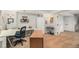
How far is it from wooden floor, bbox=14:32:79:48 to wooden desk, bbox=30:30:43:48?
7 cm

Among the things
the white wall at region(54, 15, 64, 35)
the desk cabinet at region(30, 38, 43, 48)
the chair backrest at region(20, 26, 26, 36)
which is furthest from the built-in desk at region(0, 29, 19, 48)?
the white wall at region(54, 15, 64, 35)

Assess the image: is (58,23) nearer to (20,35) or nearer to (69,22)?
(69,22)

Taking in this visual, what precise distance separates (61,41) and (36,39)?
1.48 feet

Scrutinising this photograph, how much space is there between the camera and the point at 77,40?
2.77m

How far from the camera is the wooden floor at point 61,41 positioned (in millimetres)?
2768

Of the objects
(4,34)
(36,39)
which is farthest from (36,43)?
(4,34)

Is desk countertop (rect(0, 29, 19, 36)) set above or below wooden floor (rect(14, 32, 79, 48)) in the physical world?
above

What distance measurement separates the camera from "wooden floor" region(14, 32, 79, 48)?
2.77 meters

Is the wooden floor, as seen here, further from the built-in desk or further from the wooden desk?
the built-in desk
